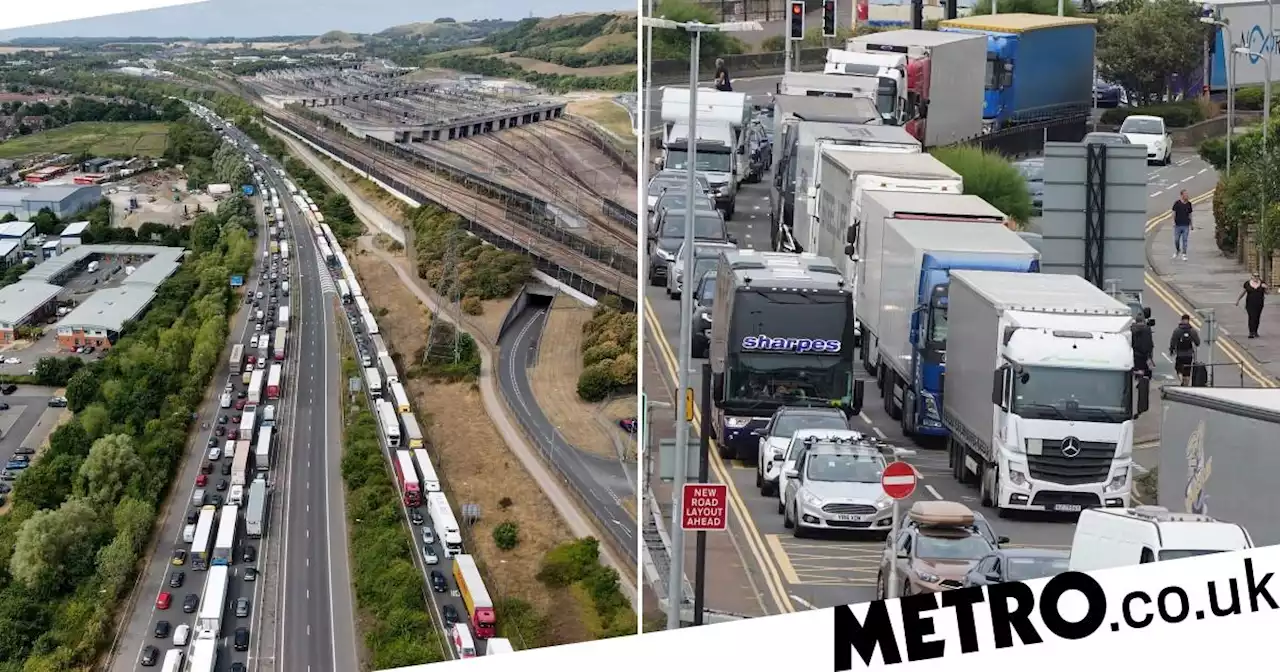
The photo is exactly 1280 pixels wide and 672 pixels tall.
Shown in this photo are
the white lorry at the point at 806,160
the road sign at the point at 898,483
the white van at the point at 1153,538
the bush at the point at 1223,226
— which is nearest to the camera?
the white van at the point at 1153,538

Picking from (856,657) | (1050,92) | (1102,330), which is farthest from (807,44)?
(856,657)

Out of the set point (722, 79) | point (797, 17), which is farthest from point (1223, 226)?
point (722, 79)

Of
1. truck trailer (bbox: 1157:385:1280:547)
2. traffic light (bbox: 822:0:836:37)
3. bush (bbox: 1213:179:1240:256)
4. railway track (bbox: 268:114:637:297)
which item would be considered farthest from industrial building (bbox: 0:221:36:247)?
traffic light (bbox: 822:0:836:37)

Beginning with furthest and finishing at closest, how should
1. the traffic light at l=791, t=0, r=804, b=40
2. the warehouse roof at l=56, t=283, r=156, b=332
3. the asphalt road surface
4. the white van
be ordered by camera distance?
1. the traffic light at l=791, t=0, r=804, b=40
2. the warehouse roof at l=56, t=283, r=156, b=332
3. the white van
4. the asphalt road surface

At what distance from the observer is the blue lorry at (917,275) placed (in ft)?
28.2

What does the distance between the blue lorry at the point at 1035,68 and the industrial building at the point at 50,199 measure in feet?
29.1

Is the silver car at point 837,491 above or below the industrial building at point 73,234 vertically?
below

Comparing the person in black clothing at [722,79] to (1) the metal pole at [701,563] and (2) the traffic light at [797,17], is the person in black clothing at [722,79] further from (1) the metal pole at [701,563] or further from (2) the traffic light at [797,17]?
(1) the metal pole at [701,563]

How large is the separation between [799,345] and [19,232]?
4.14m

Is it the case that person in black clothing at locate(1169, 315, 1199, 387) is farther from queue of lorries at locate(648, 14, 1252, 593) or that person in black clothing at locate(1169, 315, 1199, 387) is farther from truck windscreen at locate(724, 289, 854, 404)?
truck windscreen at locate(724, 289, 854, 404)

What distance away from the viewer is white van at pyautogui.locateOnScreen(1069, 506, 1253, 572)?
542 centimetres

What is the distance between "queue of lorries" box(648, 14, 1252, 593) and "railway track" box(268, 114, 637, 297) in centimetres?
146

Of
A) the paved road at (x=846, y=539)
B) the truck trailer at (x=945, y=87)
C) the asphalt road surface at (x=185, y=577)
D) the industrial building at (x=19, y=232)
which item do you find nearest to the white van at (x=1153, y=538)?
the paved road at (x=846, y=539)

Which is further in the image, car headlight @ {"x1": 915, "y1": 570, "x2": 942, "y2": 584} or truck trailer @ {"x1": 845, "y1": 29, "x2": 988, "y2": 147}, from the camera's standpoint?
truck trailer @ {"x1": 845, "y1": 29, "x2": 988, "y2": 147}
